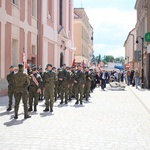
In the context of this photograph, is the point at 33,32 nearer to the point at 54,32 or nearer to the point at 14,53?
the point at 14,53

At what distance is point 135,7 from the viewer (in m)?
47.2

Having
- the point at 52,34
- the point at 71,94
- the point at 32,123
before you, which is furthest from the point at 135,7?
the point at 32,123

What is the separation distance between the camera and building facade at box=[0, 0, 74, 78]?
18.3 meters

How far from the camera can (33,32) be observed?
2380cm

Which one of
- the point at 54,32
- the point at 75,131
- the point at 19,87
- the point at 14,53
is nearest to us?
the point at 75,131

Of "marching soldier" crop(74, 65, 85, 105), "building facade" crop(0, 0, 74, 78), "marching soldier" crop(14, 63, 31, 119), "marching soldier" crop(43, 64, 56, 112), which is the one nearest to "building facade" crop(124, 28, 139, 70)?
"building facade" crop(0, 0, 74, 78)

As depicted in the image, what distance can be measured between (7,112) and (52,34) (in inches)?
788

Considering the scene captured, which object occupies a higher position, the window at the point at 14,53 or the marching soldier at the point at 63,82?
the window at the point at 14,53

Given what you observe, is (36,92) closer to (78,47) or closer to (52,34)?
(52,34)

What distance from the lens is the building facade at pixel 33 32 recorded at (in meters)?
18.3

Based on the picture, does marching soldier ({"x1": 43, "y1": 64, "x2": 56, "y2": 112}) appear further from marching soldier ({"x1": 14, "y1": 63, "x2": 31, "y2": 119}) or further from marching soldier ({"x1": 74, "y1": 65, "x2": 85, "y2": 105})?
marching soldier ({"x1": 74, "y1": 65, "x2": 85, "y2": 105})

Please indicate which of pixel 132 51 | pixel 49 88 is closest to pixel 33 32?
pixel 49 88

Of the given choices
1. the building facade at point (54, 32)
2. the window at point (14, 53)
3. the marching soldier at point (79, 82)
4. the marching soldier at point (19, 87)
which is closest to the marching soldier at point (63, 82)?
the marching soldier at point (79, 82)

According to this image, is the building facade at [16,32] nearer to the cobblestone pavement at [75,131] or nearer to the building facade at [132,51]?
the cobblestone pavement at [75,131]
